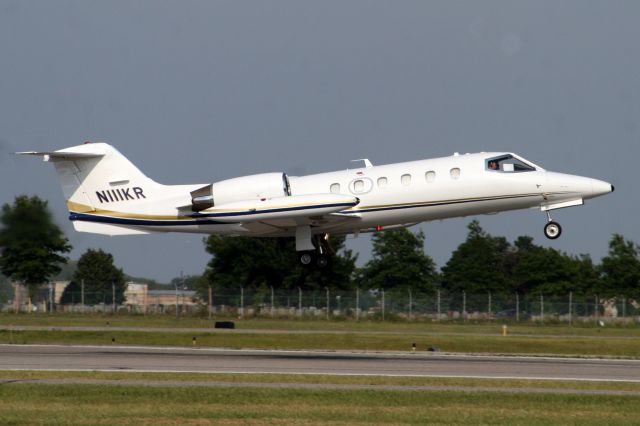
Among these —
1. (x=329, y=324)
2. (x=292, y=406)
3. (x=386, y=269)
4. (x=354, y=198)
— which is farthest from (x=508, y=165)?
(x=386, y=269)

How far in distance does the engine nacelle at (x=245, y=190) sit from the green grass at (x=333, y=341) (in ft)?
20.2

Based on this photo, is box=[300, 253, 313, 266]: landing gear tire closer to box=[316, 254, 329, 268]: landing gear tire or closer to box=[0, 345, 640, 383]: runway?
box=[316, 254, 329, 268]: landing gear tire

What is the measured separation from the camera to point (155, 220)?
37.8m

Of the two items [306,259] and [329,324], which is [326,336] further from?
[329,324]

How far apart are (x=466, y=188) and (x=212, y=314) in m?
27.6

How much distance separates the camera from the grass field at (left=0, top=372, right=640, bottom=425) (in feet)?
68.8

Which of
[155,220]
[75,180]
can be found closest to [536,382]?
[155,220]

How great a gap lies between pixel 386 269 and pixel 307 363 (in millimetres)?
56733

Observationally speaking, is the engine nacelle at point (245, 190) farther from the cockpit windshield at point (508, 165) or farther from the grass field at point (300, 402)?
the grass field at point (300, 402)

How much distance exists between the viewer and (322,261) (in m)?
37.6

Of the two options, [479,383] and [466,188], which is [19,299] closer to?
[466,188]

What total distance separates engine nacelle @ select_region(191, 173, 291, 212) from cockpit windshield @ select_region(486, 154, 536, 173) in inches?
264

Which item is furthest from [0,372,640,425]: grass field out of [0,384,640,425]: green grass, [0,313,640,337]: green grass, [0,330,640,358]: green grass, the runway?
[0,313,640,337]: green grass

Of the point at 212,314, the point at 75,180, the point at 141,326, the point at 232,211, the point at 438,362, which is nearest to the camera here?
the point at 438,362
